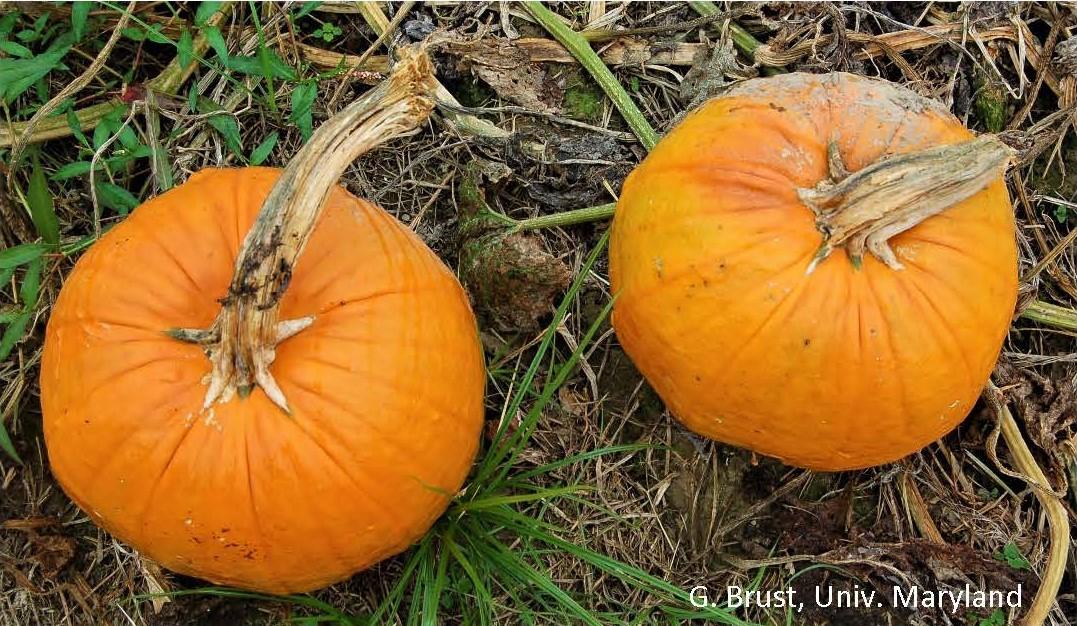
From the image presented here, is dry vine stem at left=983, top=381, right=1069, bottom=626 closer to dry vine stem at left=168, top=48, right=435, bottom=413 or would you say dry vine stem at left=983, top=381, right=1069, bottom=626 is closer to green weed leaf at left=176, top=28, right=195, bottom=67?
dry vine stem at left=168, top=48, right=435, bottom=413

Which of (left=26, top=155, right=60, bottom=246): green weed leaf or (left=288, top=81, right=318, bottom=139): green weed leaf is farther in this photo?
(left=288, top=81, right=318, bottom=139): green weed leaf

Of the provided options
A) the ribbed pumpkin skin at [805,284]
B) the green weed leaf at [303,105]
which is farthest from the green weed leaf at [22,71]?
the ribbed pumpkin skin at [805,284]

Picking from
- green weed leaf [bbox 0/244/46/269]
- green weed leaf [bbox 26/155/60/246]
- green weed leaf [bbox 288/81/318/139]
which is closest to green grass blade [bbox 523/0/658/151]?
green weed leaf [bbox 288/81/318/139]

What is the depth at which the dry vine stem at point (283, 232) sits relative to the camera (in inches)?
79.0

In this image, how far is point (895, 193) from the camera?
219 cm

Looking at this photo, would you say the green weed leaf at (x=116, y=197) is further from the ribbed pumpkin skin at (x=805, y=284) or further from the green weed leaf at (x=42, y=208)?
the ribbed pumpkin skin at (x=805, y=284)

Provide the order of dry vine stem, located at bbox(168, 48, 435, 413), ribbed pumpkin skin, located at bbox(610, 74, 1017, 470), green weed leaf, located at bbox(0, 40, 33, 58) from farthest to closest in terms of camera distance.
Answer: green weed leaf, located at bbox(0, 40, 33, 58), ribbed pumpkin skin, located at bbox(610, 74, 1017, 470), dry vine stem, located at bbox(168, 48, 435, 413)

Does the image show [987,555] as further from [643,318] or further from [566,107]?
[566,107]

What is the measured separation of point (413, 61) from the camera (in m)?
2.13

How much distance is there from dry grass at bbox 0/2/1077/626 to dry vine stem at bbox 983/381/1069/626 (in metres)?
0.05

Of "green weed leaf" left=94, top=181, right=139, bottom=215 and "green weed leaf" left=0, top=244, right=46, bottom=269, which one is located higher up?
"green weed leaf" left=0, top=244, right=46, bottom=269

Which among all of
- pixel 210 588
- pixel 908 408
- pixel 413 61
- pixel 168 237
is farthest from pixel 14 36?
pixel 908 408

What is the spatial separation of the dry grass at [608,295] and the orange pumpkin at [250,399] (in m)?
0.65

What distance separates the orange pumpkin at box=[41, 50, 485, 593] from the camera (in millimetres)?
2199
